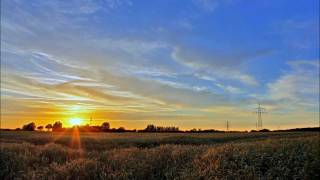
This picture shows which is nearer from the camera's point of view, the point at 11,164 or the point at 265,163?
the point at 265,163

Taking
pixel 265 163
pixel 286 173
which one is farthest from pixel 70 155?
pixel 286 173

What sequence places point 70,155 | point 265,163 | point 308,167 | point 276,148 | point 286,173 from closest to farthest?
point 286,173 → point 308,167 → point 265,163 → point 276,148 → point 70,155

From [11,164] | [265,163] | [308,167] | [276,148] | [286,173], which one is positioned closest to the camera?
[286,173]

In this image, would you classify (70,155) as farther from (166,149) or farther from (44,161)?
(166,149)

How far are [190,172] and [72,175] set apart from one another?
3.65 m

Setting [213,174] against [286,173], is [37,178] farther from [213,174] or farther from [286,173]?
[286,173]

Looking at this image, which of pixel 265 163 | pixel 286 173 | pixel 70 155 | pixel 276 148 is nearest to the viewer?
pixel 286 173

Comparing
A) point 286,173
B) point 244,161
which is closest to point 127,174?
point 244,161

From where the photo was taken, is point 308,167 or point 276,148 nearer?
point 308,167

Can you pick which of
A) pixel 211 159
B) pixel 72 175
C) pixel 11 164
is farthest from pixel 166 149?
pixel 11 164

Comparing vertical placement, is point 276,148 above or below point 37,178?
above

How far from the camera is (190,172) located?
35.7 feet

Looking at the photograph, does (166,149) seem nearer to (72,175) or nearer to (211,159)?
(211,159)

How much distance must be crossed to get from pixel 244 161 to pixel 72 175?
206 inches
